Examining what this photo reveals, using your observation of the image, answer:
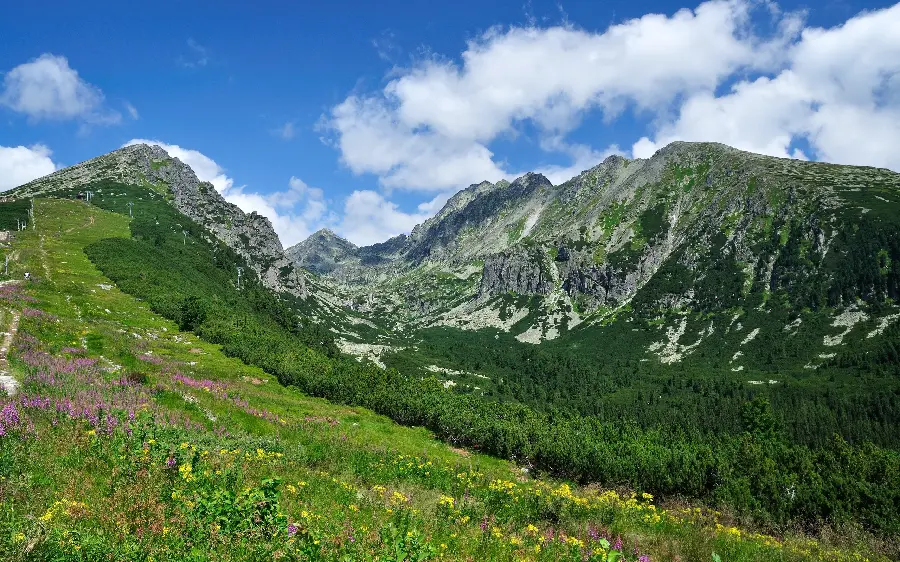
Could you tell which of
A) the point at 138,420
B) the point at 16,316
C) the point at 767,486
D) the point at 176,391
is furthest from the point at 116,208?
the point at 767,486

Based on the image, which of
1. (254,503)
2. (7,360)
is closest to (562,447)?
(7,360)

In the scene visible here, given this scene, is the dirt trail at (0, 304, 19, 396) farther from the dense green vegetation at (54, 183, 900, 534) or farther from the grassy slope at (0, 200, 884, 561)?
the dense green vegetation at (54, 183, 900, 534)

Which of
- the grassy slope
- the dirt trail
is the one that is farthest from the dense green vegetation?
the grassy slope

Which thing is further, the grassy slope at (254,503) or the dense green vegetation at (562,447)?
the dense green vegetation at (562,447)

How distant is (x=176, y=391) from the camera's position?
87.0 ft

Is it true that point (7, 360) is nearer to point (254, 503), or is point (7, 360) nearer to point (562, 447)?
point (254, 503)

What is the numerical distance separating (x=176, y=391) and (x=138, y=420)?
12532mm

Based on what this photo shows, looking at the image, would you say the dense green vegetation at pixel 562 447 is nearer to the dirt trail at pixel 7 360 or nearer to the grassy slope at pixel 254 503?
the dirt trail at pixel 7 360

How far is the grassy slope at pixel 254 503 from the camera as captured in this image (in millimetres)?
8016

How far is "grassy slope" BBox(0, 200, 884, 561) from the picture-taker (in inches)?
316

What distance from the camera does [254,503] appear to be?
28.5 ft

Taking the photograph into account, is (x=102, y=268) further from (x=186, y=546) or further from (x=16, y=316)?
(x=186, y=546)

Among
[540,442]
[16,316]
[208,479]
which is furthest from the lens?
[540,442]

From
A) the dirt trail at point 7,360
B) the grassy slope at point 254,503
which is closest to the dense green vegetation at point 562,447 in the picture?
the dirt trail at point 7,360
